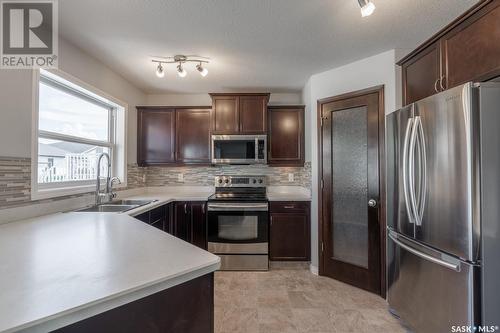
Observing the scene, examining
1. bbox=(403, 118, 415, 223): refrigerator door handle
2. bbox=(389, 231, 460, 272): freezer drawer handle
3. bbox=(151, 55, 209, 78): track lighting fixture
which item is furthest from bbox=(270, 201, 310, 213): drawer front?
bbox=(151, 55, 209, 78): track lighting fixture

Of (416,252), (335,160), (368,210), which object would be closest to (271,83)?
(335,160)

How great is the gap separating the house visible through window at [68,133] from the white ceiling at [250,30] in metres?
0.47

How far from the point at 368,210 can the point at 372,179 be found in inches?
12.6

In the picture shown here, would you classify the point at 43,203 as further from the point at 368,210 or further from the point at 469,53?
the point at 469,53

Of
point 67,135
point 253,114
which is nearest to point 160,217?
point 67,135

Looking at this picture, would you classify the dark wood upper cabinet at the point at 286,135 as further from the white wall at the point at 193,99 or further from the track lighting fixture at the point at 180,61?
the track lighting fixture at the point at 180,61

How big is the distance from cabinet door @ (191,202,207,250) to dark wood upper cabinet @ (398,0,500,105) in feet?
8.18

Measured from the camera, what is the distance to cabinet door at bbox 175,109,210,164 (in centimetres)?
338

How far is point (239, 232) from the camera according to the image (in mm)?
2908

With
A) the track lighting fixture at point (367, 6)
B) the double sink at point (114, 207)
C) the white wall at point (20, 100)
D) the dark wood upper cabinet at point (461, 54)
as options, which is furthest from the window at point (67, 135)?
the dark wood upper cabinet at point (461, 54)

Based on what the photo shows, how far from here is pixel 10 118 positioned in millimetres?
1581

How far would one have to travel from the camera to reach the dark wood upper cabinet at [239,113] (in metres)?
3.19

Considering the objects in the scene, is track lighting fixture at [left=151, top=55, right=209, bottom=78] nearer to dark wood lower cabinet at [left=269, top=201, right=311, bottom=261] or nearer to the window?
the window

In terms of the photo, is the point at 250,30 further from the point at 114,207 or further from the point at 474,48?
the point at 114,207
